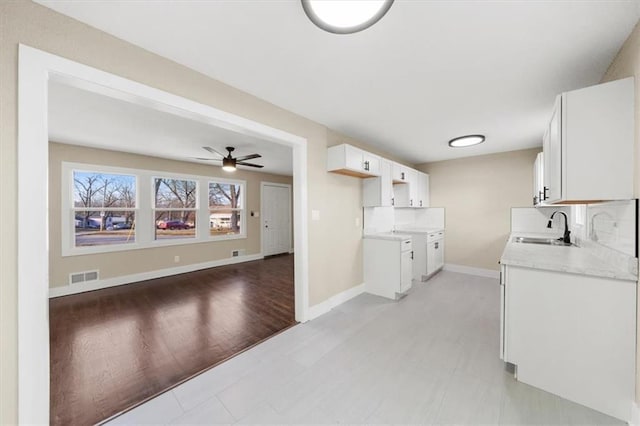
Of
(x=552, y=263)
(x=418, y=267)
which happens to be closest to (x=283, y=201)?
(x=418, y=267)

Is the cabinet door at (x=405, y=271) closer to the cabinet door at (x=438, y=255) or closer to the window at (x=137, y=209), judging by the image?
the cabinet door at (x=438, y=255)

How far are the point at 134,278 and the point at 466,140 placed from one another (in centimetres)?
634

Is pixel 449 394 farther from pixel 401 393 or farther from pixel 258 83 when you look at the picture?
pixel 258 83

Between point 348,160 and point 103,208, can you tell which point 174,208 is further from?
point 348,160

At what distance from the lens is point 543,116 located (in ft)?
9.21

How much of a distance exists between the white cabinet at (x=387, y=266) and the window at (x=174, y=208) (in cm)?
403

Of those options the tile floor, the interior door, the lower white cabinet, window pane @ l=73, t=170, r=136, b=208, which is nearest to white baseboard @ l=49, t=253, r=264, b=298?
the interior door

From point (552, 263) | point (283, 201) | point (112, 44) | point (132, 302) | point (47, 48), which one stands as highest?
point (112, 44)

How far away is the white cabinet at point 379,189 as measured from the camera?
3736 millimetres

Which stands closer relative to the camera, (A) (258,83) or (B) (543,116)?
(A) (258,83)

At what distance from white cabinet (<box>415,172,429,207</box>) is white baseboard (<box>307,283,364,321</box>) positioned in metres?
2.34

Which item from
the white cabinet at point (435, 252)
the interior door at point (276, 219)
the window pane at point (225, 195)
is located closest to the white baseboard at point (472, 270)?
the white cabinet at point (435, 252)

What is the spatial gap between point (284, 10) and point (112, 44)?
1.16 metres

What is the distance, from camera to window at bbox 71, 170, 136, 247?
13.3 feet
